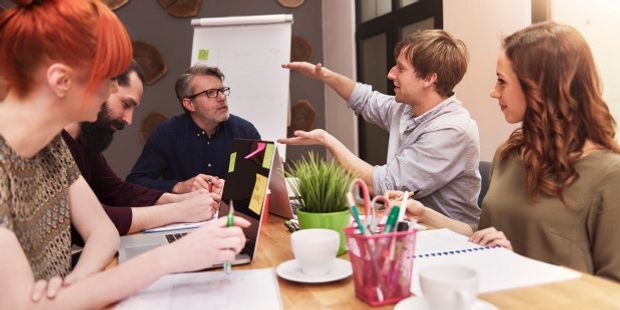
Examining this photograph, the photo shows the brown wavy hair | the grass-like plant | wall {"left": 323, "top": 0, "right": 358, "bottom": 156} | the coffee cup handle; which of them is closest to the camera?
the coffee cup handle

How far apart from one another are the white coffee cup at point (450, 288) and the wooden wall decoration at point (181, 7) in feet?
13.2

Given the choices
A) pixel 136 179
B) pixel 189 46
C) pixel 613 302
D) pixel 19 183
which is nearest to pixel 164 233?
pixel 19 183

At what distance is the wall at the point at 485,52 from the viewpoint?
232 cm

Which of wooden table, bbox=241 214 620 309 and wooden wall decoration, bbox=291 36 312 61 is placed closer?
wooden table, bbox=241 214 620 309

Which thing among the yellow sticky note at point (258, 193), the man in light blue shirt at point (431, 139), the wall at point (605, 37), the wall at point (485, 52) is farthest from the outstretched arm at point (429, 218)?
the wall at point (485, 52)

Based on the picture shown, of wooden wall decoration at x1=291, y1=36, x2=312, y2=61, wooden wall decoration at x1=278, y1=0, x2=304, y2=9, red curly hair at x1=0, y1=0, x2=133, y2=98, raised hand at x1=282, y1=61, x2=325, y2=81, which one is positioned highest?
wooden wall decoration at x1=278, y1=0, x2=304, y2=9

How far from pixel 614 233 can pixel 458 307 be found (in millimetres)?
636

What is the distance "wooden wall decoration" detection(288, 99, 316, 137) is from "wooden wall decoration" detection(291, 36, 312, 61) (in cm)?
39

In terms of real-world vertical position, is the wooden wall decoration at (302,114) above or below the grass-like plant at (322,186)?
above

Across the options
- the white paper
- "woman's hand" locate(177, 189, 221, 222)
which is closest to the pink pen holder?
the white paper

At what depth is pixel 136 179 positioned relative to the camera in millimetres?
2533

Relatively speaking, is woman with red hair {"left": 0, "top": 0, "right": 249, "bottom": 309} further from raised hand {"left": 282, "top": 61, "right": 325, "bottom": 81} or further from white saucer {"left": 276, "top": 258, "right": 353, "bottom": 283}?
raised hand {"left": 282, "top": 61, "right": 325, "bottom": 81}

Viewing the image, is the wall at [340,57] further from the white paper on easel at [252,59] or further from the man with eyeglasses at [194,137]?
the man with eyeglasses at [194,137]

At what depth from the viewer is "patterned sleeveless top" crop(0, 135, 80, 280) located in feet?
2.85
